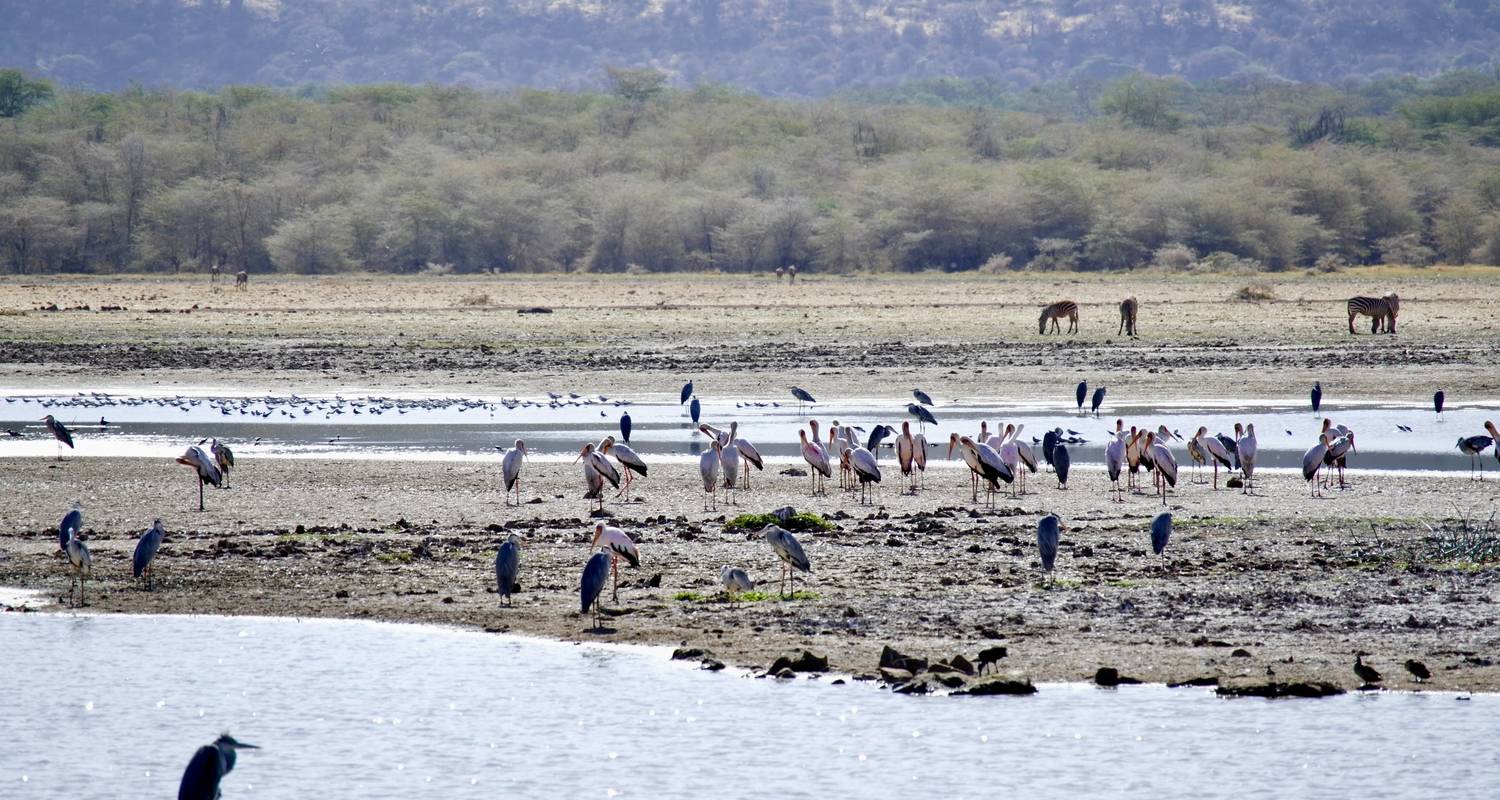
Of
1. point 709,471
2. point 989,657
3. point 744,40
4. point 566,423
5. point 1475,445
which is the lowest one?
point 989,657

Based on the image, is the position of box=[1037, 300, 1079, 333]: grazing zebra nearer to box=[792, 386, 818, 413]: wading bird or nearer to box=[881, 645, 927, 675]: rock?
box=[792, 386, 818, 413]: wading bird

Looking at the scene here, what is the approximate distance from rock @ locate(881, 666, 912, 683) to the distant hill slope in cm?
15673

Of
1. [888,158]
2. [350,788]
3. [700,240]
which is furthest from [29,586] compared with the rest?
[888,158]

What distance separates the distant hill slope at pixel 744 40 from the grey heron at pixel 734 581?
155153mm

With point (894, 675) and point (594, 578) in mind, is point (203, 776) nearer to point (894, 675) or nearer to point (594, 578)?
point (894, 675)

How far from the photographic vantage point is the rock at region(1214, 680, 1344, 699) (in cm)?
776

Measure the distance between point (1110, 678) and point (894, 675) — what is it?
90 centimetres

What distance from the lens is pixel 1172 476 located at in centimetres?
1292

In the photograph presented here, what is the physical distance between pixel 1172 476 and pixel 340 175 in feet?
194

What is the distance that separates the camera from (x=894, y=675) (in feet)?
26.4

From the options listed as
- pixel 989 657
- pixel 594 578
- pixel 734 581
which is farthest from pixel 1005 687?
pixel 594 578

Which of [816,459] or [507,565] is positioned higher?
[816,459]

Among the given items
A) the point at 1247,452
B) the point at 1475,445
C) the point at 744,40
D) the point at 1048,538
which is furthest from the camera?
the point at 744,40

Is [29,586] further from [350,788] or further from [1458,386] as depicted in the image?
[1458,386]
